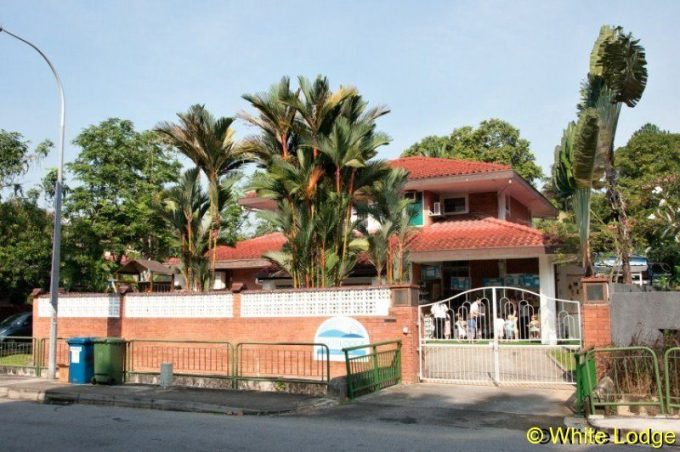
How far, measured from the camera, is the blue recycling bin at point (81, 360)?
49.7ft

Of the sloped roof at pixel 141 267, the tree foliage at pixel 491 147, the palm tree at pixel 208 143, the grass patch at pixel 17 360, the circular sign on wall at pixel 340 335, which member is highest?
the tree foliage at pixel 491 147

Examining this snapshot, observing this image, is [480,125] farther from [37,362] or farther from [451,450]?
[451,450]

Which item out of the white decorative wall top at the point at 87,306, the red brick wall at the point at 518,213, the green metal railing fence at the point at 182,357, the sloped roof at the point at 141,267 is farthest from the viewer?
the red brick wall at the point at 518,213

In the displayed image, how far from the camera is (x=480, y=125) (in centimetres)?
4216

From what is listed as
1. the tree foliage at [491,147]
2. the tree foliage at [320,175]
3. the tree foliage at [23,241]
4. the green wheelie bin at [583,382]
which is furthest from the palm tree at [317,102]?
the tree foliage at [491,147]

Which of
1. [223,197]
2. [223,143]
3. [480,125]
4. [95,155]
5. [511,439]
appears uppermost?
[480,125]

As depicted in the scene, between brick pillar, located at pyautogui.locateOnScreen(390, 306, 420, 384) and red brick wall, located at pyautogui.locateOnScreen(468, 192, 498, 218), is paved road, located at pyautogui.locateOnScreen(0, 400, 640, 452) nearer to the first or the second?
brick pillar, located at pyautogui.locateOnScreen(390, 306, 420, 384)

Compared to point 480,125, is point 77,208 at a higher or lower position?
lower

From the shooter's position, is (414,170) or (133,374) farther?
(414,170)

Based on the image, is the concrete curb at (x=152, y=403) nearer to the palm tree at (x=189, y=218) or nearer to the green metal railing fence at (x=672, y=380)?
the palm tree at (x=189, y=218)

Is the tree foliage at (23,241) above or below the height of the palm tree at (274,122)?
below

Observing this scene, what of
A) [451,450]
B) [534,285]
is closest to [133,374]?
[451,450]

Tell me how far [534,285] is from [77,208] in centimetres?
1831

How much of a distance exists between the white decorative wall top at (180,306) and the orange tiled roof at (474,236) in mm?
6604
